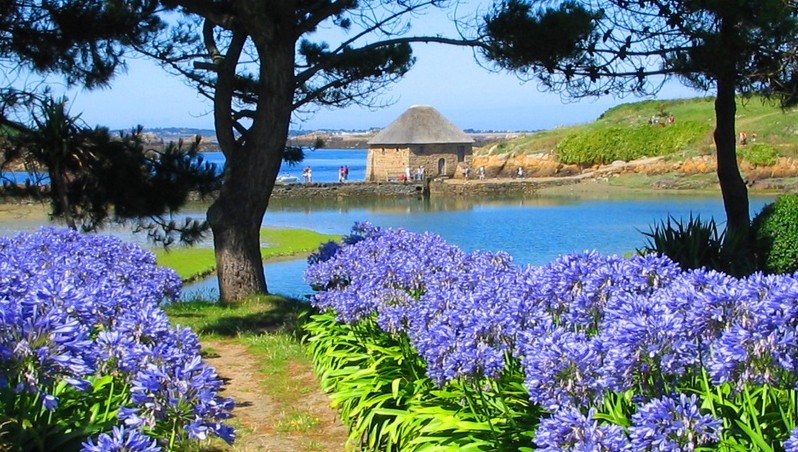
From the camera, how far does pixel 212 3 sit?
403 inches

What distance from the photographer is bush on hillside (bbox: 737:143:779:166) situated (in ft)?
134

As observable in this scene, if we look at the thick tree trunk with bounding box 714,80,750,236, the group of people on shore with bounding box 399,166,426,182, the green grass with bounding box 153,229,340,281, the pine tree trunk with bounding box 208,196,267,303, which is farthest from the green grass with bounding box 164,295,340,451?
the group of people on shore with bounding box 399,166,426,182

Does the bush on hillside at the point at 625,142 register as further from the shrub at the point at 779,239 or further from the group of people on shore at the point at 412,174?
the shrub at the point at 779,239

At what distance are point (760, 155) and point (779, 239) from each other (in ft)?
110

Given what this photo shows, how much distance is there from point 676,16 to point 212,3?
15.7 feet

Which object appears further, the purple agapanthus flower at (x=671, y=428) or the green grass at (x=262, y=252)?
the green grass at (x=262, y=252)

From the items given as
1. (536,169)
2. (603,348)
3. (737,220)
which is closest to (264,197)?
(737,220)

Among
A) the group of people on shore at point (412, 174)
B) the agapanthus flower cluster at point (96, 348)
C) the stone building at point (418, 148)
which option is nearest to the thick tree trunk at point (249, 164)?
the agapanthus flower cluster at point (96, 348)

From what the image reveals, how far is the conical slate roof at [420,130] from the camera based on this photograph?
175ft

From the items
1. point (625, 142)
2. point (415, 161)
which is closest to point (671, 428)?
point (415, 161)

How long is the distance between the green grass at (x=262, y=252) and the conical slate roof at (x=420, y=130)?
26.5 metres

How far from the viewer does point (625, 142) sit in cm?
5303

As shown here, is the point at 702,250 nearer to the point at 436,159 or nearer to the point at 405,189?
the point at 405,189

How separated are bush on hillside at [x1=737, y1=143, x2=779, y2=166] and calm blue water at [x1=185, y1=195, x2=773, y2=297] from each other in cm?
515
